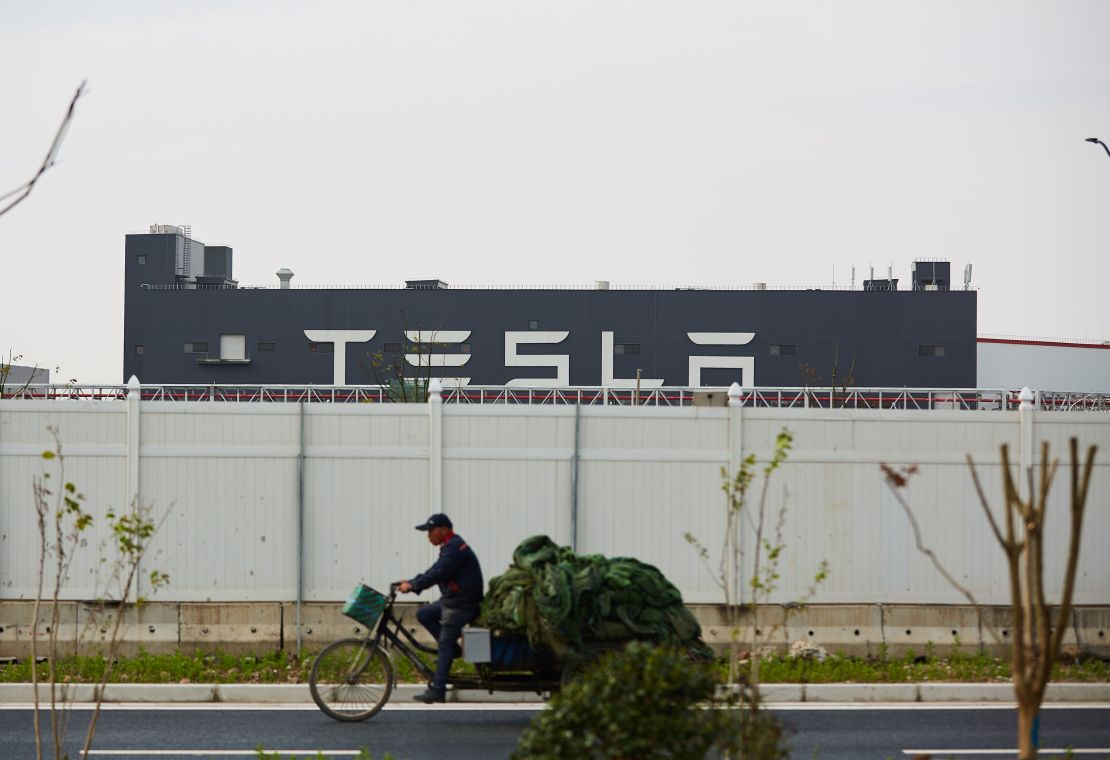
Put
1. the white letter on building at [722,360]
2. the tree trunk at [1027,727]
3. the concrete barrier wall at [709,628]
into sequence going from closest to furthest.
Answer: the tree trunk at [1027,727], the concrete barrier wall at [709,628], the white letter on building at [722,360]

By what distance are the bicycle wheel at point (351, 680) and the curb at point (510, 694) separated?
92 cm

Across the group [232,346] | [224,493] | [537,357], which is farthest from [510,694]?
[232,346]

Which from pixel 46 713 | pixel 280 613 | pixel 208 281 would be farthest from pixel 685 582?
pixel 208 281

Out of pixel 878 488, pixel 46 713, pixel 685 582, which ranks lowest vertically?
pixel 46 713

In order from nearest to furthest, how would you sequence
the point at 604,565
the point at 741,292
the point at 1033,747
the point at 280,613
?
the point at 1033,747 → the point at 604,565 → the point at 280,613 → the point at 741,292

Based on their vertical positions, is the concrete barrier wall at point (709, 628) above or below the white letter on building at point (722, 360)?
below

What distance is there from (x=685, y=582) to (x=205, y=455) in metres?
5.34

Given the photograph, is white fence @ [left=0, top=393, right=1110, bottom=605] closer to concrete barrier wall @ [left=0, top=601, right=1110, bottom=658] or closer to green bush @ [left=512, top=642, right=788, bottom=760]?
concrete barrier wall @ [left=0, top=601, right=1110, bottom=658]

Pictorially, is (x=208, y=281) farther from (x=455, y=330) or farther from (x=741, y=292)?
(x=741, y=292)

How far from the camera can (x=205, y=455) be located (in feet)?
48.2

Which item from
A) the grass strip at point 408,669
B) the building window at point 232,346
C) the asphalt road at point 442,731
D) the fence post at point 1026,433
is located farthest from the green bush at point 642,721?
the building window at point 232,346

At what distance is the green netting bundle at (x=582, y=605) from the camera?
1085 centimetres

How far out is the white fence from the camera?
14617 mm

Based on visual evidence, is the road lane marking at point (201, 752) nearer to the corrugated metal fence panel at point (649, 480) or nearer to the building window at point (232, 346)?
the corrugated metal fence panel at point (649, 480)
